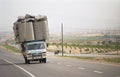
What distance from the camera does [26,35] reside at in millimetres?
43438

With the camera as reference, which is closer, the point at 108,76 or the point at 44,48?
the point at 108,76

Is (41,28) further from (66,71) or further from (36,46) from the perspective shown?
(66,71)

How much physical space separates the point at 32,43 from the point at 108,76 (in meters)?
22.4

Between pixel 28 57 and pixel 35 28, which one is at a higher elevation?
pixel 35 28

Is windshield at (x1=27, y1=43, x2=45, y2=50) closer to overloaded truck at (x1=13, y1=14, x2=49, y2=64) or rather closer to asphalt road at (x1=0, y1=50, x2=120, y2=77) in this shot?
overloaded truck at (x1=13, y1=14, x2=49, y2=64)

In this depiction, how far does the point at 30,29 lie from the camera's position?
43.6 metres

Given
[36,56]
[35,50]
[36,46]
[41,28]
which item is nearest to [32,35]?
[41,28]

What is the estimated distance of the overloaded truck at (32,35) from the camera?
42.8m

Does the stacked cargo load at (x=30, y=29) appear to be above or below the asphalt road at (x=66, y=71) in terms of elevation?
above

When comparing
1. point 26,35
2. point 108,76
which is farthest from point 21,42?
point 108,76

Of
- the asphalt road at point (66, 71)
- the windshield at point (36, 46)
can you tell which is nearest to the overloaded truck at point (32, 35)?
the windshield at point (36, 46)

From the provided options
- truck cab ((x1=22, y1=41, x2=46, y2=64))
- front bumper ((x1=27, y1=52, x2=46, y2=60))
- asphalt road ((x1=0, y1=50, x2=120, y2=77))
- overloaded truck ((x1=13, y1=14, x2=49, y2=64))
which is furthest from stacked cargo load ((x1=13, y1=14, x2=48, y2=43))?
asphalt road ((x1=0, y1=50, x2=120, y2=77))

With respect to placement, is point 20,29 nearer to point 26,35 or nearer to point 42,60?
point 26,35

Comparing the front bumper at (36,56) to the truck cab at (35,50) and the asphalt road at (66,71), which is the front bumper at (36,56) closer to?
the truck cab at (35,50)
